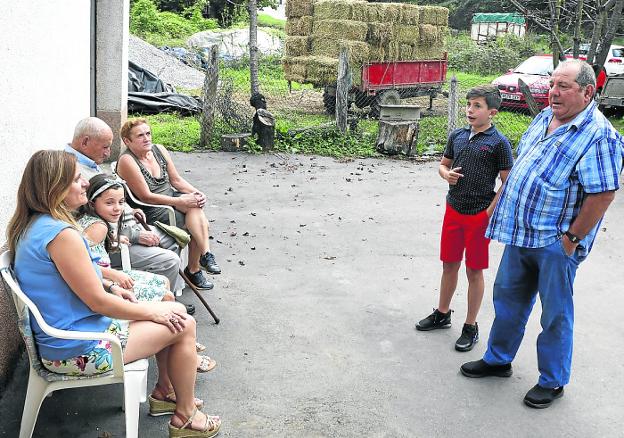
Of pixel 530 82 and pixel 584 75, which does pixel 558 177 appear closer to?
pixel 584 75

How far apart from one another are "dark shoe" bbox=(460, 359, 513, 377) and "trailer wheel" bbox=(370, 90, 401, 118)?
12.2m

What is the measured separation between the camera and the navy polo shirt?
15.2 feet

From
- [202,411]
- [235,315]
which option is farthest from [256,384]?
[235,315]

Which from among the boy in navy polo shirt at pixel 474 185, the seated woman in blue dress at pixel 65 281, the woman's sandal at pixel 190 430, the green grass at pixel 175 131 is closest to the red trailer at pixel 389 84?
the green grass at pixel 175 131

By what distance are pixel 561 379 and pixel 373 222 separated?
13.4 ft

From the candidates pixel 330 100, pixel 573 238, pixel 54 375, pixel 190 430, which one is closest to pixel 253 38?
pixel 330 100

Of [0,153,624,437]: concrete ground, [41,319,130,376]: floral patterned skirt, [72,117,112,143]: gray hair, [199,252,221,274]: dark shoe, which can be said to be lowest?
[0,153,624,437]: concrete ground

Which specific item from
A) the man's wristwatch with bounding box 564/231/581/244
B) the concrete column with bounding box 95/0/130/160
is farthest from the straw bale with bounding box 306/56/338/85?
the man's wristwatch with bounding box 564/231/581/244

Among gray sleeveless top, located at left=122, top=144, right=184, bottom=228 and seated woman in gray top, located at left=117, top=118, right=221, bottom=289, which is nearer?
seated woman in gray top, located at left=117, top=118, right=221, bottom=289

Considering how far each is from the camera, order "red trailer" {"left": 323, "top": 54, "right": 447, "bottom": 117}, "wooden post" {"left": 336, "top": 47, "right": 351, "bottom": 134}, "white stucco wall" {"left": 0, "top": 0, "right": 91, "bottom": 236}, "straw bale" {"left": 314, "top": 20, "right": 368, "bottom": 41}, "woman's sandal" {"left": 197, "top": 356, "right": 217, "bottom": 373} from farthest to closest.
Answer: "red trailer" {"left": 323, "top": 54, "right": 447, "bottom": 117} → "straw bale" {"left": 314, "top": 20, "right": 368, "bottom": 41} → "wooden post" {"left": 336, "top": 47, "right": 351, "bottom": 134} → "woman's sandal" {"left": 197, "top": 356, "right": 217, "bottom": 373} → "white stucco wall" {"left": 0, "top": 0, "right": 91, "bottom": 236}

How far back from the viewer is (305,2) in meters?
16.3

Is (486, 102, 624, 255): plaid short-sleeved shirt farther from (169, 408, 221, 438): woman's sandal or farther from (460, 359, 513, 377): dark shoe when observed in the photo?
(169, 408, 221, 438): woman's sandal

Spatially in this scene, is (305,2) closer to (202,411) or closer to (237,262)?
(237,262)

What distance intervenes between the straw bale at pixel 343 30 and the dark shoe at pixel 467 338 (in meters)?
12.1
